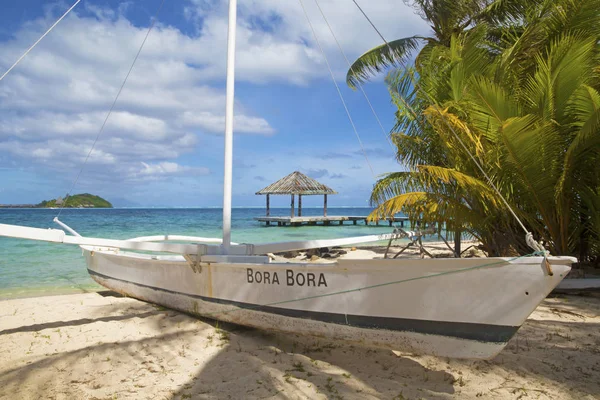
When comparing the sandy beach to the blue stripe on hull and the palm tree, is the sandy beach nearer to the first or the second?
the blue stripe on hull

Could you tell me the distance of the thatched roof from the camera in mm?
24375

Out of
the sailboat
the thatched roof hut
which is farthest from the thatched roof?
the sailboat

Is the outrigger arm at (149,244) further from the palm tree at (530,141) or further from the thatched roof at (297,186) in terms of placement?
the thatched roof at (297,186)

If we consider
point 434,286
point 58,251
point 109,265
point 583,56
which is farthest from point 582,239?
point 58,251

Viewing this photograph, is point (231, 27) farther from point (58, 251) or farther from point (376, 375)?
point (58, 251)

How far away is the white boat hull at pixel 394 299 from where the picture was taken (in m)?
2.96

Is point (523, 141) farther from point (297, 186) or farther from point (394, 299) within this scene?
point (297, 186)

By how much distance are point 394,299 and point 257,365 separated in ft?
4.18

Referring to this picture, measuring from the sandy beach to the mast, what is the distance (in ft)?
3.65

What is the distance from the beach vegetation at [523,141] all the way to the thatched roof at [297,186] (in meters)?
16.7

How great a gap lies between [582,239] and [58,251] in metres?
13.9

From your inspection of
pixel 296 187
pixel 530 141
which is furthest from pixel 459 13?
pixel 296 187

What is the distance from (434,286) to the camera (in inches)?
125

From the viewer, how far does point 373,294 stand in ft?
11.2
